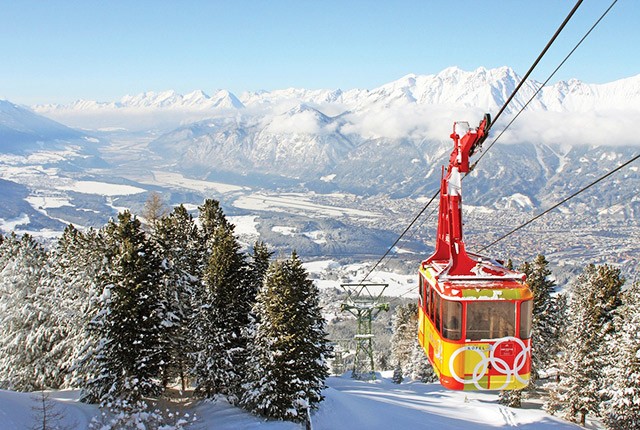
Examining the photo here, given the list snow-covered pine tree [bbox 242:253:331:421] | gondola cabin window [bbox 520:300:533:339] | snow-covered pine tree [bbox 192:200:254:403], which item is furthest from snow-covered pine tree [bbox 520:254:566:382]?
gondola cabin window [bbox 520:300:533:339]

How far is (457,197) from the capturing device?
16.9 metres

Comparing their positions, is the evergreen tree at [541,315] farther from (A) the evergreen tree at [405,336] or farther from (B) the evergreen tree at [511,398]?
(A) the evergreen tree at [405,336]

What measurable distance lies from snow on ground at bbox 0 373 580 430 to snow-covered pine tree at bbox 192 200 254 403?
2.06 metres

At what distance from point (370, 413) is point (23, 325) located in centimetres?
2763

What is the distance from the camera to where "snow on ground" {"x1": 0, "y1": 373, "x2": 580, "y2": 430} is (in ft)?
90.3

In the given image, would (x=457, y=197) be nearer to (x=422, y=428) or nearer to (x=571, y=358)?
(x=422, y=428)

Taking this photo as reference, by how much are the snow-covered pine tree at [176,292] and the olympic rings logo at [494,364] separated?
20.5 metres

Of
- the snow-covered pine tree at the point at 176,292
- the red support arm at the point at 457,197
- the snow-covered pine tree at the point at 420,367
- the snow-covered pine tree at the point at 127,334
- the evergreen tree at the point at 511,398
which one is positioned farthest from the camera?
the snow-covered pine tree at the point at 420,367

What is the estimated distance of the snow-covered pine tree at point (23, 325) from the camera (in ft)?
112

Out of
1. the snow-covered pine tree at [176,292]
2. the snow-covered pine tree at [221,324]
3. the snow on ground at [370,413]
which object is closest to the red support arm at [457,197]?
the snow on ground at [370,413]

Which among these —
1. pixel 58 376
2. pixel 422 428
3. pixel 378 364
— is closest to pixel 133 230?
pixel 58 376

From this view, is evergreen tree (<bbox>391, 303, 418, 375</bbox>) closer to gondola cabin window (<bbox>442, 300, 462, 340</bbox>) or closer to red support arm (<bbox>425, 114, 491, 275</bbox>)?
red support arm (<bbox>425, 114, 491, 275</bbox>)

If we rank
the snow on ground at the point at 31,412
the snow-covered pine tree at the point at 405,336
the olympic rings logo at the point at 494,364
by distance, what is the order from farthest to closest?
the snow-covered pine tree at the point at 405,336 → the snow on ground at the point at 31,412 → the olympic rings logo at the point at 494,364

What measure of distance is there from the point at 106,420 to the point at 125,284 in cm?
769
